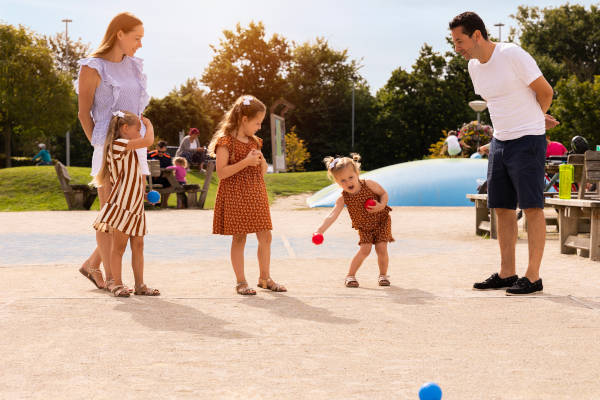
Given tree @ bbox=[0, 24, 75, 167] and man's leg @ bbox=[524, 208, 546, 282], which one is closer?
man's leg @ bbox=[524, 208, 546, 282]

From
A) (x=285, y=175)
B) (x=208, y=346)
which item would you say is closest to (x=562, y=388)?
(x=208, y=346)

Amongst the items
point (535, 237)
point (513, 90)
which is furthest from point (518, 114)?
point (535, 237)

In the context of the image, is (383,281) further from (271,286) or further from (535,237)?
(535,237)

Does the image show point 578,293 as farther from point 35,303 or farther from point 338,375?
point 35,303

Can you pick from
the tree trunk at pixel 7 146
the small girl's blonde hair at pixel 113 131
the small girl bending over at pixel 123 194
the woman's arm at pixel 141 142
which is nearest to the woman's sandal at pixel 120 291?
the small girl bending over at pixel 123 194

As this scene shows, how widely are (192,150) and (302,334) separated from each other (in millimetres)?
20992

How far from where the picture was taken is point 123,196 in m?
5.30

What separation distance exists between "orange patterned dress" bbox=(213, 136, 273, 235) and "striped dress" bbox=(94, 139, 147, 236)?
1.87 feet

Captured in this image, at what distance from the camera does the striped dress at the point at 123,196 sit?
5250mm

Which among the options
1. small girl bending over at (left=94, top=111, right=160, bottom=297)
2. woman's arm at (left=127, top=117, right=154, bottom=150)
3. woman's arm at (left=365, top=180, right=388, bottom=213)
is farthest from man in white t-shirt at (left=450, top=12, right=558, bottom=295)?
small girl bending over at (left=94, top=111, right=160, bottom=297)

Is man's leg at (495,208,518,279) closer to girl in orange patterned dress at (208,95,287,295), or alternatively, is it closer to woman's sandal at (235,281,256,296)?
girl in orange patterned dress at (208,95,287,295)

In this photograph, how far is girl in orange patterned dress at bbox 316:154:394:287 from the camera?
5.95m

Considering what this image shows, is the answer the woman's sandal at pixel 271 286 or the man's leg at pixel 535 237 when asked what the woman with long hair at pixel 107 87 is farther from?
the man's leg at pixel 535 237

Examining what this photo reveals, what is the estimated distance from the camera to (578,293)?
5449 mm
